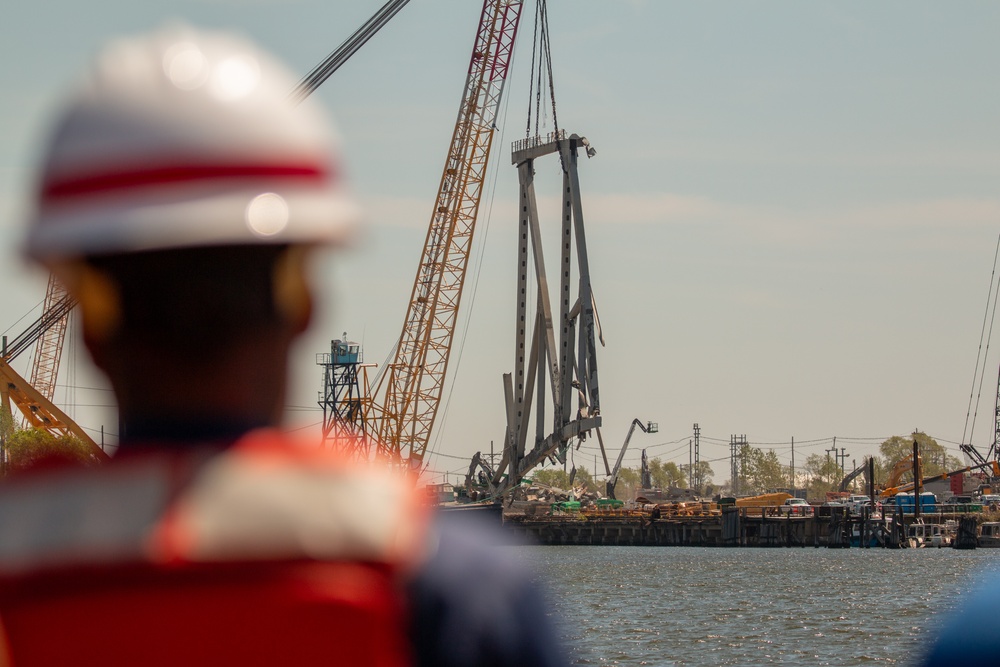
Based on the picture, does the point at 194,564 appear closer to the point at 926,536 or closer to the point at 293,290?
the point at 293,290

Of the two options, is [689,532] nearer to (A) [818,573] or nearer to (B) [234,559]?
(A) [818,573]

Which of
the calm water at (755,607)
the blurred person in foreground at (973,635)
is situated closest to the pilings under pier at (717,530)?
the calm water at (755,607)

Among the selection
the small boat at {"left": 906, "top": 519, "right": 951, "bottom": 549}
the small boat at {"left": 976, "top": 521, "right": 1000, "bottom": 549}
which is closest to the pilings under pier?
the small boat at {"left": 906, "top": 519, "right": 951, "bottom": 549}

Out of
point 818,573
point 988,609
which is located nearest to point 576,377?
point 818,573

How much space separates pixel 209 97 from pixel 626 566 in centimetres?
7676

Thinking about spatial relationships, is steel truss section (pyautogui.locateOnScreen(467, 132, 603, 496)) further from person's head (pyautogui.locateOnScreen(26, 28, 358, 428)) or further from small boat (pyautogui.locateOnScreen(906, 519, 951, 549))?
person's head (pyautogui.locateOnScreen(26, 28, 358, 428))

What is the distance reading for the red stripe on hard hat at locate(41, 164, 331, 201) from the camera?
131 centimetres

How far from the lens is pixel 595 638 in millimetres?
Result: 35625

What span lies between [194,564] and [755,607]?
46.8 meters

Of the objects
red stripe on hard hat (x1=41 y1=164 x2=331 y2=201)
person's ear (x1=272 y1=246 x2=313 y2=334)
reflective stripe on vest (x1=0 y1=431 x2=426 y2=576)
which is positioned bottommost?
reflective stripe on vest (x1=0 y1=431 x2=426 y2=576)

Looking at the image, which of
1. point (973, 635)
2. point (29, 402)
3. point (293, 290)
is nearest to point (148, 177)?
point (293, 290)

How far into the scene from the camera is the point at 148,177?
131 cm

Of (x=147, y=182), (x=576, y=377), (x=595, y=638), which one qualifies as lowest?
(x=595, y=638)

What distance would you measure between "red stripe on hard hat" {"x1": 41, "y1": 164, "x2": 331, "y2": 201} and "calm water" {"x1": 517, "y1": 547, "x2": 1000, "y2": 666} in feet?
31.8
